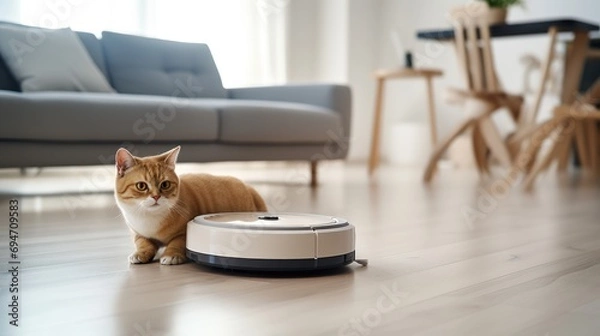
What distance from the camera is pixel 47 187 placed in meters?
2.82

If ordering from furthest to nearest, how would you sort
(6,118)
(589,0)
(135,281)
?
(589,0), (6,118), (135,281)

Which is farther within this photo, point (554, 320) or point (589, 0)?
point (589, 0)

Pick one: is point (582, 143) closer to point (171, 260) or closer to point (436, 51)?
point (436, 51)

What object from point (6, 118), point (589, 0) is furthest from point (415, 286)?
point (589, 0)

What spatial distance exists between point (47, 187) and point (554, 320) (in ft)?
7.82

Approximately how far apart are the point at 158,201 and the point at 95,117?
1.18 metres

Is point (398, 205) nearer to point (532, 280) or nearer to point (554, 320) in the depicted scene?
point (532, 280)

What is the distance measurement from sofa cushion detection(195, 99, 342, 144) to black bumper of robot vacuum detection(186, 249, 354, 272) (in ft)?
4.41

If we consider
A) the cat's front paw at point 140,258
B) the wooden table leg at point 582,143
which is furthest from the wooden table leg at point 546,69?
the cat's front paw at point 140,258

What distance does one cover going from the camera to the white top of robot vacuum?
116 cm

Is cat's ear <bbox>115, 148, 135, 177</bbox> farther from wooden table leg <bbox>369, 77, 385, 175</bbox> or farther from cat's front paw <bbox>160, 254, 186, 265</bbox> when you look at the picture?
wooden table leg <bbox>369, 77, 385, 175</bbox>

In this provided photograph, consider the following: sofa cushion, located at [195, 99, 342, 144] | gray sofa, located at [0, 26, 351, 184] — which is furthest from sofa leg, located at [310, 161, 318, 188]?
gray sofa, located at [0, 26, 351, 184]

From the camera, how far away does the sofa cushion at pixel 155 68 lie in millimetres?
2080

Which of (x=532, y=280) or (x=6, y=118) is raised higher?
(x=6, y=118)
